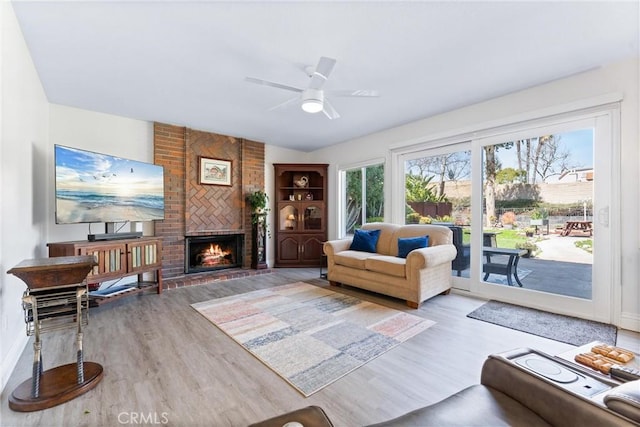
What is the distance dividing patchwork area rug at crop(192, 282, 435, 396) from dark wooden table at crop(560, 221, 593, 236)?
189 centimetres

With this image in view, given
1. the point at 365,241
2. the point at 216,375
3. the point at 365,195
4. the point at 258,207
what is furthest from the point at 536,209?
the point at 258,207

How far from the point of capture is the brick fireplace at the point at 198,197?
175 inches

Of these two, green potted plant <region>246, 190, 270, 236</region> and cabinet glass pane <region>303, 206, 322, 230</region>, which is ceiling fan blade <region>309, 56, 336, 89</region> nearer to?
green potted plant <region>246, 190, 270, 236</region>

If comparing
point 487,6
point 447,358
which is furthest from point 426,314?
point 487,6

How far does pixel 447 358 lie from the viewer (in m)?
2.10

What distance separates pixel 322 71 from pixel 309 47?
0.86 ft

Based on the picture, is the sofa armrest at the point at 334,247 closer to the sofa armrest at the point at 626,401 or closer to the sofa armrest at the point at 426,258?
the sofa armrest at the point at 426,258

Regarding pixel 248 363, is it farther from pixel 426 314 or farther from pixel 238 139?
pixel 238 139

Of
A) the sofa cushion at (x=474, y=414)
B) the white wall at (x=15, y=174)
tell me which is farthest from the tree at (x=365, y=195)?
the white wall at (x=15, y=174)

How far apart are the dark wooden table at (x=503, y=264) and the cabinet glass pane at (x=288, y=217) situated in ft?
11.7

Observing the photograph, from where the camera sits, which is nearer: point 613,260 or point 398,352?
point 398,352

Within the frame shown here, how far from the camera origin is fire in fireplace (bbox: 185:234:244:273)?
15.6 feet

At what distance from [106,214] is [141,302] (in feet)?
3.79

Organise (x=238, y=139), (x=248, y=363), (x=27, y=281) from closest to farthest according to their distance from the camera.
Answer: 1. (x=27, y=281)
2. (x=248, y=363)
3. (x=238, y=139)
